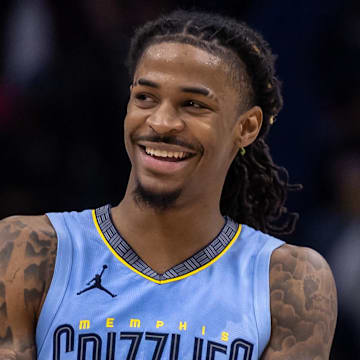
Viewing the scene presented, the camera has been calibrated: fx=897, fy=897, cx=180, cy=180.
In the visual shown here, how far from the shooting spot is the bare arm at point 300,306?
3.44 meters

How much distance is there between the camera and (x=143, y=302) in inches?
134

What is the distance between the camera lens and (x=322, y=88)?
726 cm

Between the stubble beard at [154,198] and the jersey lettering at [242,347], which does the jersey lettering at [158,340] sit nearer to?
the jersey lettering at [242,347]

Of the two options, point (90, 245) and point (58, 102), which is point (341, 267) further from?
point (90, 245)

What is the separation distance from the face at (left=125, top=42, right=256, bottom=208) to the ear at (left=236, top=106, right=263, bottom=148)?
12 cm

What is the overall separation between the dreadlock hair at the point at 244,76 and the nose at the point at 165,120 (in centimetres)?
29

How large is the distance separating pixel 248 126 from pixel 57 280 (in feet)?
3.39

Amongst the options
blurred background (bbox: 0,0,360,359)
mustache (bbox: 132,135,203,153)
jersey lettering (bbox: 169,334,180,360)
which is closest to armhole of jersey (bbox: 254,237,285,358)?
jersey lettering (bbox: 169,334,180,360)

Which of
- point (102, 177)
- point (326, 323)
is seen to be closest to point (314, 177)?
point (102, 177)

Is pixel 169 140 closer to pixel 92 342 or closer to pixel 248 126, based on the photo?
pixel 248 126

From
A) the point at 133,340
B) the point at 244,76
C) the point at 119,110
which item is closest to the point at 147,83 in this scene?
the point at 244,76

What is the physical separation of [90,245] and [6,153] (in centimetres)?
278

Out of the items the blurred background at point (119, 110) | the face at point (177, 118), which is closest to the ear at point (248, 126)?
the face at point (177, 118)

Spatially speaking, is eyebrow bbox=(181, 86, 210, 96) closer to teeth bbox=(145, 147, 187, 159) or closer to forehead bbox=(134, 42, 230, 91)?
forehead bbox=(134, 42, 230, 91)
